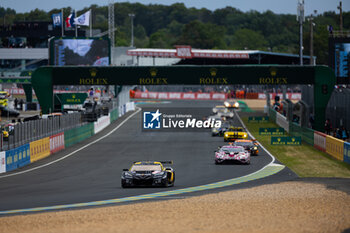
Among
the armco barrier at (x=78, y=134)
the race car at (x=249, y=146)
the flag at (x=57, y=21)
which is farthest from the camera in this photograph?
the flag at (x=57, y=21)

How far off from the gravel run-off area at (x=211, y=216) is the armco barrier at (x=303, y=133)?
23953 millimetres

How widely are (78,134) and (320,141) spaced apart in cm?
1843

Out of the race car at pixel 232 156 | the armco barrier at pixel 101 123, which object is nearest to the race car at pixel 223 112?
the armco barrier at pixel 101 123

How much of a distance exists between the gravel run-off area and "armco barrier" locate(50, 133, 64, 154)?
20.2 m

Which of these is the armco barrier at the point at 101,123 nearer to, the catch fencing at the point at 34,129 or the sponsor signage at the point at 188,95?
the catch fencing at the point at 34,129

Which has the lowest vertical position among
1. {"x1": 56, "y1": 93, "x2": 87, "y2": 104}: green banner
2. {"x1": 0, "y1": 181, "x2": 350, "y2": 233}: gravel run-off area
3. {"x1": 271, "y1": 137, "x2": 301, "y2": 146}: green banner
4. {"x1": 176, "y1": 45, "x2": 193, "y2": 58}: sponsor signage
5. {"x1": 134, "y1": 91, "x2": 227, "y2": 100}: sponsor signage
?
{"x1": 271, "y1": 137, "x2": 301, "y2": 146}: green banner

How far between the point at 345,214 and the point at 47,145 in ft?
81.2

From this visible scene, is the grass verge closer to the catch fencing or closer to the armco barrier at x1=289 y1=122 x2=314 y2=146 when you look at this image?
the armco barrier at x1=289 y1=122 x2=314 y2=146

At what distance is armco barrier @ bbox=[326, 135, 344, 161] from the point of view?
3753cm

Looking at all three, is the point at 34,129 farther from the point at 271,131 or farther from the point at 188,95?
the point at 188,95

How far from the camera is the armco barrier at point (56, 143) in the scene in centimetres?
4274

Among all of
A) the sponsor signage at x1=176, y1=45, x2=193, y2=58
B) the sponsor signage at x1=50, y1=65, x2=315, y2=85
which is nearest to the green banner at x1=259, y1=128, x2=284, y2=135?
the sponsor signage at x1=50, y1=65, x2=315, y2=85

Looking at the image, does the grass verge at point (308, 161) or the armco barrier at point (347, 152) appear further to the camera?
the armco barrier at point (347, 152)

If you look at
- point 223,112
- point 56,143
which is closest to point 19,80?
point 223,112
